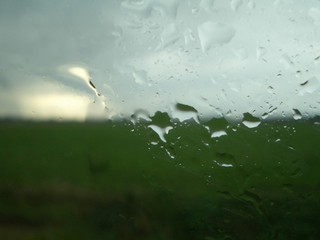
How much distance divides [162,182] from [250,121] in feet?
1.92

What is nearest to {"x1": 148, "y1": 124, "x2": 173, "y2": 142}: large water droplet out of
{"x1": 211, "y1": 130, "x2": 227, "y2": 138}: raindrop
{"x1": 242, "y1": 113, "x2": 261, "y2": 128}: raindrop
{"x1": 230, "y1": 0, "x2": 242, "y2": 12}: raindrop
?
{"x1": 211, "y1": 130, "x2": 227, "y2": 138}: raindrop

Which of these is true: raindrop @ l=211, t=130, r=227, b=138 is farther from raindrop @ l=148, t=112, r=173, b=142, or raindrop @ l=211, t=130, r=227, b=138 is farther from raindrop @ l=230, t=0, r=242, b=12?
raindrop @ l=230, t=0, r=242, b=12

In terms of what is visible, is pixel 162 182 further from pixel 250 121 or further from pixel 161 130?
pixel 250 121

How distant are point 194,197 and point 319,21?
3.91 ft

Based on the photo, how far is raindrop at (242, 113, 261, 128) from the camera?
3281 millimetres

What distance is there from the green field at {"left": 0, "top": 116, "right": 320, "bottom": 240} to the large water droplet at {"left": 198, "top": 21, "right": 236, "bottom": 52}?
1.44ft

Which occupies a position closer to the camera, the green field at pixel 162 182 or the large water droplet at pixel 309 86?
the green field at pixel 162 182

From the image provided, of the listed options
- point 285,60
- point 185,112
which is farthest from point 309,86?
point 185,112

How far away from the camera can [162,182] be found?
3.22 metres

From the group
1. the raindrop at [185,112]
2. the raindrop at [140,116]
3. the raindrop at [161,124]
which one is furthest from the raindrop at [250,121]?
the raindrop at [140,116]

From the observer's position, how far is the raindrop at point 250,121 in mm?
3281

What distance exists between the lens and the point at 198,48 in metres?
3.30

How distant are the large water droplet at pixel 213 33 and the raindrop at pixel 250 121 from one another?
0.42 meters

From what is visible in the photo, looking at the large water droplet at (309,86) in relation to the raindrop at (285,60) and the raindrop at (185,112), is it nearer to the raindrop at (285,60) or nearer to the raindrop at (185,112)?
the raindrop at (285,60)
